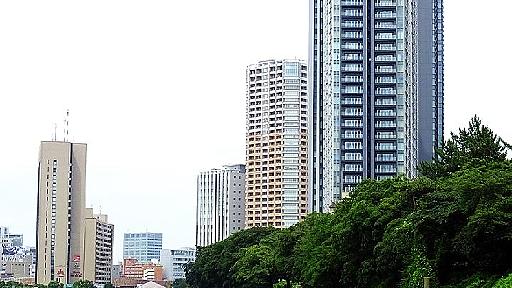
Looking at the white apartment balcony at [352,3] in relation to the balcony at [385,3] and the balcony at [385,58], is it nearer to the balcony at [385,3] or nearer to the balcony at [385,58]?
the balcony at [385,3]

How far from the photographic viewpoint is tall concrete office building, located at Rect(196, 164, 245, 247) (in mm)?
130125

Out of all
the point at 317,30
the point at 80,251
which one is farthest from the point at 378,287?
the point at 80,251

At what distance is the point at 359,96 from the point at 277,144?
4036cm

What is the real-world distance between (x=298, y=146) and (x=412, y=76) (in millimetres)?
35231

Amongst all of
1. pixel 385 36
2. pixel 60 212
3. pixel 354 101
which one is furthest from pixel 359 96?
pixel 60 212

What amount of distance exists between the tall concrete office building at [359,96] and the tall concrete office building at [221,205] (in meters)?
46.1

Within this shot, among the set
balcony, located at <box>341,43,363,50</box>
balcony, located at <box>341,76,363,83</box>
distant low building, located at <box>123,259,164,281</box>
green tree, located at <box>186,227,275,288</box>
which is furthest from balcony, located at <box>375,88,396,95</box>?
distant low building, located at <box>123,259,164,281</box>

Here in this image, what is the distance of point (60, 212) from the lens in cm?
13725

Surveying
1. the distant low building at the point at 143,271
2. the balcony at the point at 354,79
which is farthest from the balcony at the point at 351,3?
the distant low building at the point at 143,271

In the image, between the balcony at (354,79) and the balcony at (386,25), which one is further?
the balcony at (386,25)

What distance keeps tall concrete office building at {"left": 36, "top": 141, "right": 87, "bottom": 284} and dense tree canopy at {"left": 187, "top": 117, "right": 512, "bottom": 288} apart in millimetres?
88457

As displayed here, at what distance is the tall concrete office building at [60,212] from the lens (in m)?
136

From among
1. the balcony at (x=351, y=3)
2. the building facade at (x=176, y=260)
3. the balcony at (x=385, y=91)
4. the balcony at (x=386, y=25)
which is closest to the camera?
the balcony at (x=385, y=91)

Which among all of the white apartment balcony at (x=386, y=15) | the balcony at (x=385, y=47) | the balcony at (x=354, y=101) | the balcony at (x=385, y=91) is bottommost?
the balcony at (x=354, y=101)
